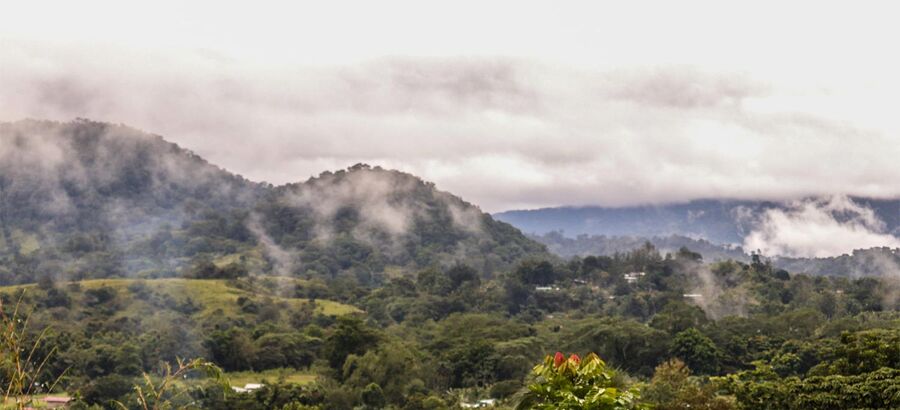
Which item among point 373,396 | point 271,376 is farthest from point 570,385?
point 271,376

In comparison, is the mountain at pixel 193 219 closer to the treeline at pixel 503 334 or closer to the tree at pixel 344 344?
the treeline at pixel 503 334

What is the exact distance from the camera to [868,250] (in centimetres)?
11769

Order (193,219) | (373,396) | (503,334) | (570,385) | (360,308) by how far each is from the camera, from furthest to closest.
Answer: (193,219) → (360,308) → (503,334) → (373,396) → (570,385)

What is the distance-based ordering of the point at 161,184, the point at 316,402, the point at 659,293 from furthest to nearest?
1. the point at 161,184
2. the point at 659,293
3. the point at 316,402

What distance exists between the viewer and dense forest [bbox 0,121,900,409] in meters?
24.4

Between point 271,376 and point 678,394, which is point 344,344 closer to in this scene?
point 271,376

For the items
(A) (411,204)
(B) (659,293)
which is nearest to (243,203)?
(A) (411,204)

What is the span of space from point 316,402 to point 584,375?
28873mm

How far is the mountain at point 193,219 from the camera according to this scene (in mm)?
97238

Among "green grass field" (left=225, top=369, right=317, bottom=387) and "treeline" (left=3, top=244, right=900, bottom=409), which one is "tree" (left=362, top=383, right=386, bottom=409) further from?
"green grass field" (left=225, top=369, right=317, bottom=387)

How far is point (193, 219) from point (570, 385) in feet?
412

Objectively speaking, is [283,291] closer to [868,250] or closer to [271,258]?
[271,258]

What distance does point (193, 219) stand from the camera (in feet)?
413

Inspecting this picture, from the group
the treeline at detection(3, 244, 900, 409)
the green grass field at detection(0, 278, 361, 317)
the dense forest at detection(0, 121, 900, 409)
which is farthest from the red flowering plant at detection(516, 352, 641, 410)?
the green grass field at detection(0, 278, 361, 317)
